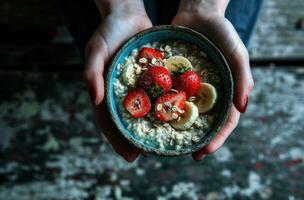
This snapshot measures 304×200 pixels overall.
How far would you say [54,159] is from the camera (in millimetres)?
1482

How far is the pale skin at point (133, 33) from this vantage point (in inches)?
40.2

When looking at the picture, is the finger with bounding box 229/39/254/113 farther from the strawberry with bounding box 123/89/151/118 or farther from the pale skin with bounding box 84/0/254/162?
the strawberry with bounding box 123/89/151/118

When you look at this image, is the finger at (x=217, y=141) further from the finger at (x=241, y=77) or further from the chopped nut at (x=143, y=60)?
the chopped nut at (x=143, y=60)

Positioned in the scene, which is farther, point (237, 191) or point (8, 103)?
point (8, 103)

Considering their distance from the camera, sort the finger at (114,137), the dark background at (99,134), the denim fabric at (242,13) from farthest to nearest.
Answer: the dark background at (99,134) < the denim fabric at (242,13) < the finger at (114,137)

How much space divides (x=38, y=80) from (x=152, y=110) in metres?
0.72

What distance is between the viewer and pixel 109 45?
3.47 feet

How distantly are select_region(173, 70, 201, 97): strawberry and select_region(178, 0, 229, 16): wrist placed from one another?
203mm

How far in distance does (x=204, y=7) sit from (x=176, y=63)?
205mm

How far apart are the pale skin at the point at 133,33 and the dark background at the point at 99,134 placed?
0.36 meters

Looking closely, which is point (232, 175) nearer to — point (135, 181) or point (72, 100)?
point (135, 181)

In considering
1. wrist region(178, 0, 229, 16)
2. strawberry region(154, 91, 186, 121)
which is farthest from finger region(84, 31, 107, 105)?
wrist region(178, 0, 229, 16)

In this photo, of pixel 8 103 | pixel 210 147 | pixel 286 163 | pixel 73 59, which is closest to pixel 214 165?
pixel 286 163

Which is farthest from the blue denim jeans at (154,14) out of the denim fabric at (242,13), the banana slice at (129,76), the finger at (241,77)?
the banana slice at (129,76)
